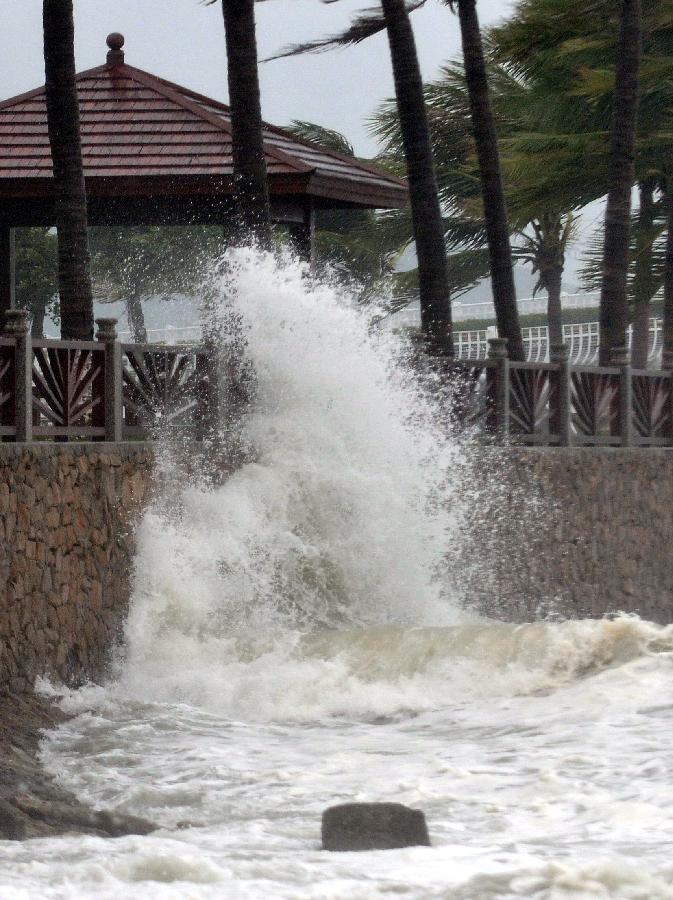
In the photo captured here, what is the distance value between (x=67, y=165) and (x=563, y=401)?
5.89m

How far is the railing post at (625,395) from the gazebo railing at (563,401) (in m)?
0.01

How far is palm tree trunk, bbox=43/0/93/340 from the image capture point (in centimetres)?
1234

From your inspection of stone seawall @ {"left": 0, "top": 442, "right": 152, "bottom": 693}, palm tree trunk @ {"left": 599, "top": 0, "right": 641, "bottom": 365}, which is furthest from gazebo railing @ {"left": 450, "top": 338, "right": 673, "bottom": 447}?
stone seawall @ {"left": 0, "top": 442, "right": 152, "bottom": 693}

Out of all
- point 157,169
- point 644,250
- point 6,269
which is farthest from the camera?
point 644,250

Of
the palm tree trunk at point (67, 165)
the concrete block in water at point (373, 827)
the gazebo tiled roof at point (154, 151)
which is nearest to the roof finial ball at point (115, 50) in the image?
the gazebo tiled roof at point (154, 151)

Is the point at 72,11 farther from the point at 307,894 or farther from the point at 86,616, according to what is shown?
the point at 307,894

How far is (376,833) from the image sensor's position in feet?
21.5

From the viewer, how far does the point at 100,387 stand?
1143 centimetres

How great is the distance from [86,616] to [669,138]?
12.5 m

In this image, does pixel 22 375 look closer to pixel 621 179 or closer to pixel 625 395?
pixel 625 395

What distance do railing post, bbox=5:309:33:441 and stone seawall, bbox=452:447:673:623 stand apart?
4.84 meters

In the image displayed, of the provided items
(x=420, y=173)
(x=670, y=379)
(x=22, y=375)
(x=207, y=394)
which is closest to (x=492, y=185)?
(x=420, y=173)

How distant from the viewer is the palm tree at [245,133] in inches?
525

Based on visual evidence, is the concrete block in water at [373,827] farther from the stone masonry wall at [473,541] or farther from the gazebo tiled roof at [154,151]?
the gazebo tiled roof at [154,151]
